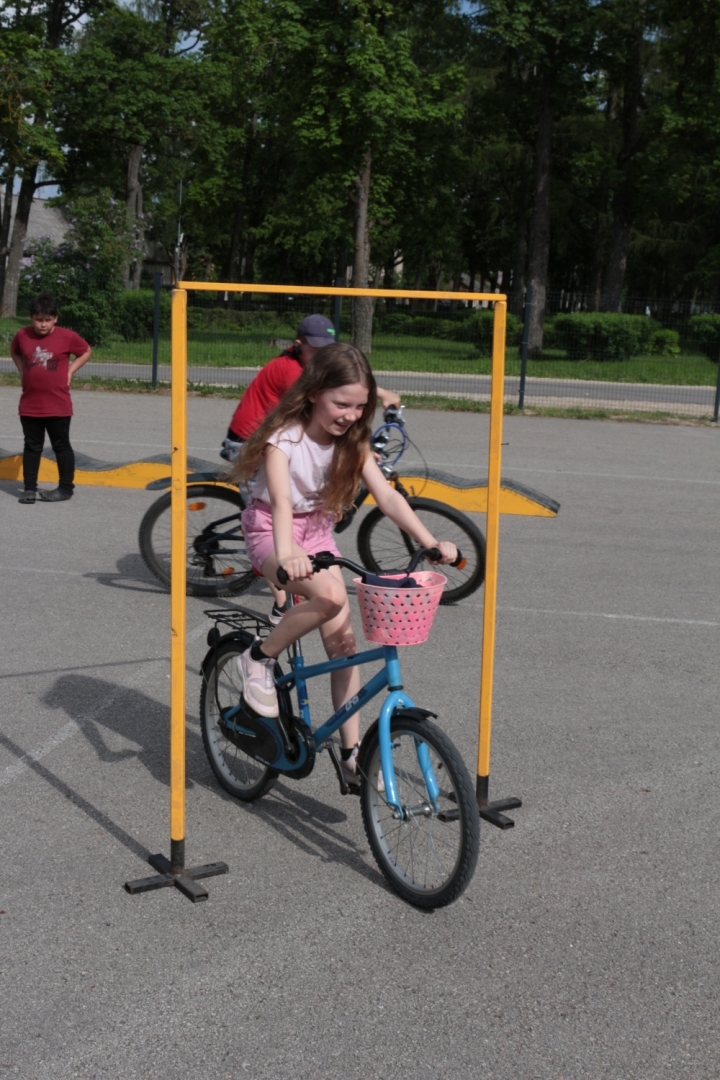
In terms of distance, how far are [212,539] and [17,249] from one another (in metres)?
36.1

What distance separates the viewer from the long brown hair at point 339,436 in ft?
12.9

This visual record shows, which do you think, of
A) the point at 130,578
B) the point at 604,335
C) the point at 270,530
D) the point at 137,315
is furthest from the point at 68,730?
the point at 604,335

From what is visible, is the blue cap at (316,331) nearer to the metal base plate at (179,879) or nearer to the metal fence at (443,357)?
the metal base plate at (179,879)

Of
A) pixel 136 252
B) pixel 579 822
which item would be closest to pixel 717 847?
pixel 579 822

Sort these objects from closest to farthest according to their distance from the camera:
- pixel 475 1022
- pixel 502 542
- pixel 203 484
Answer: pixel 475 1022, pixel 203 484, pixel 502 542

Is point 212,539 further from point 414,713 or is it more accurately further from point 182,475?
point 414,713

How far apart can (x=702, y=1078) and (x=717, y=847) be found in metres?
1.42

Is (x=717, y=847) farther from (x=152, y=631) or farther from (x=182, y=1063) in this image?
(x=152, y=631)

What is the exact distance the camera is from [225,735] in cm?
454

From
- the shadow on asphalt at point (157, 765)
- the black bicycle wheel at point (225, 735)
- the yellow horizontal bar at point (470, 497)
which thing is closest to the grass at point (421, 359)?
the yellow horizontal bar at point (470, 497)

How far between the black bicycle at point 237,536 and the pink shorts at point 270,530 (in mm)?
3042

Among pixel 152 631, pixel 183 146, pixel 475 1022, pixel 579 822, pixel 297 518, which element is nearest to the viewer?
pixel 475 1022

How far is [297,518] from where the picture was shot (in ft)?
13.9

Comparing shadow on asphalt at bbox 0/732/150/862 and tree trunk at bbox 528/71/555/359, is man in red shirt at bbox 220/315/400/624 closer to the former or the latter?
shadow on asphalt at bbox 0/732/150/862
